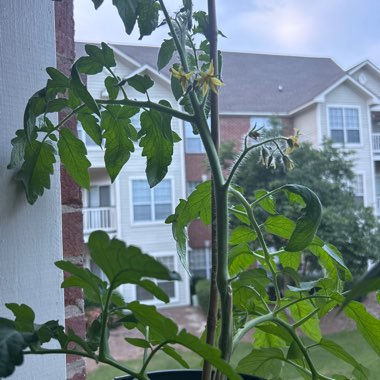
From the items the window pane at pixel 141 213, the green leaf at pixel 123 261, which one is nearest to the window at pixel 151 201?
the window pane at pixel 141 213

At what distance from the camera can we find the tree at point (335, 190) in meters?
2.25

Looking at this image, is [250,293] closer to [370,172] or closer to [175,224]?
[175,224]

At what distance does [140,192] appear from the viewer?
14.1 ft

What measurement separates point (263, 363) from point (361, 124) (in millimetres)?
4700

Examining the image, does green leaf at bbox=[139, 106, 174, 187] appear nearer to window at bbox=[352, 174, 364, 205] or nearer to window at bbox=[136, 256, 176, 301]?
window at bbox=[136, 256, 176, 301]


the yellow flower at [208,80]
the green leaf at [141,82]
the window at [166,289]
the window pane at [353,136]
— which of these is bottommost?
the window at [166,289]

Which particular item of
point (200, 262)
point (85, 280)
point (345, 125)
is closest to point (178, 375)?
point (85, 280)

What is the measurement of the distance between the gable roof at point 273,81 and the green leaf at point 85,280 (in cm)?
244

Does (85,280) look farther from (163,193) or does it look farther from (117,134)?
(163,193)

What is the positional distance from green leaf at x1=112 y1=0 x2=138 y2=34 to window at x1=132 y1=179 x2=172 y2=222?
12.5 ft

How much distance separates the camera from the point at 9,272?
430 millimetres

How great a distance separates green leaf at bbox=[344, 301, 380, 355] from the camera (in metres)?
0.37

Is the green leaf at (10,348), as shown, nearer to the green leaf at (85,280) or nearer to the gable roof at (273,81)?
the green leaf at (85,280)

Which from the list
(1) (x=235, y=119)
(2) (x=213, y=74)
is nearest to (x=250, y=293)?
(2) (x=213, y=74)
